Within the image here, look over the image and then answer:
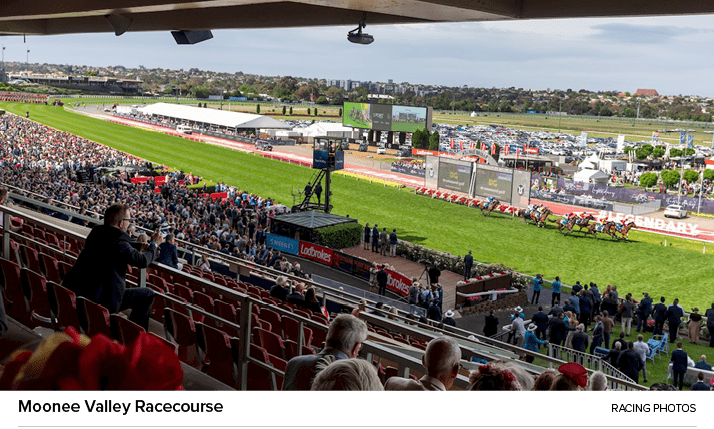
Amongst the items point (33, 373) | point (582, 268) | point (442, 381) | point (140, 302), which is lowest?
point (582, 268)

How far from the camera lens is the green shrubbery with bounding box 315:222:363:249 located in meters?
24.4

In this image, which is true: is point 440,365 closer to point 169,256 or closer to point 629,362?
point 169,256

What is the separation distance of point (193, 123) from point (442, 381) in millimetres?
85783

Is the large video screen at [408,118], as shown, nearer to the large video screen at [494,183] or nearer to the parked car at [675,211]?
the large video screen at [494,183]

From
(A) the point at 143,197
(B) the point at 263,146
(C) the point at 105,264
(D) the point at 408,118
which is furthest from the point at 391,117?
(C) the point at 105,264

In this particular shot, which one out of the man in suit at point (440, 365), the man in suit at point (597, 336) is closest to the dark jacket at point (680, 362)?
the man in suit at point (597, 336)

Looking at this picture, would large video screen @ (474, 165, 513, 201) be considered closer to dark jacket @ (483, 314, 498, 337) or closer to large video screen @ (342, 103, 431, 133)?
dark jacket @ (483, 314, 498, 337)

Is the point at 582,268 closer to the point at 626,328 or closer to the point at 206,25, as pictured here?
the point at 626,328

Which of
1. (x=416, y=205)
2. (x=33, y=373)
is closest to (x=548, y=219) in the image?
(x=416, y=205)

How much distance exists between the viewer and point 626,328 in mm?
17484

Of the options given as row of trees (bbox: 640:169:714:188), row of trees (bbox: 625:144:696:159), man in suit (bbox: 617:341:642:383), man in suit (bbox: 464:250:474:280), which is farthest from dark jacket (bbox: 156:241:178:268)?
row of trees (bbox: 625:144:696:159)

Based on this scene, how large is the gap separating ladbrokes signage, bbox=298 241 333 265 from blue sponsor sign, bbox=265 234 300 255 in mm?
264

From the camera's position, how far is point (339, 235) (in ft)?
82.8

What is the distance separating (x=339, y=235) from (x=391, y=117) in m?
46.4
